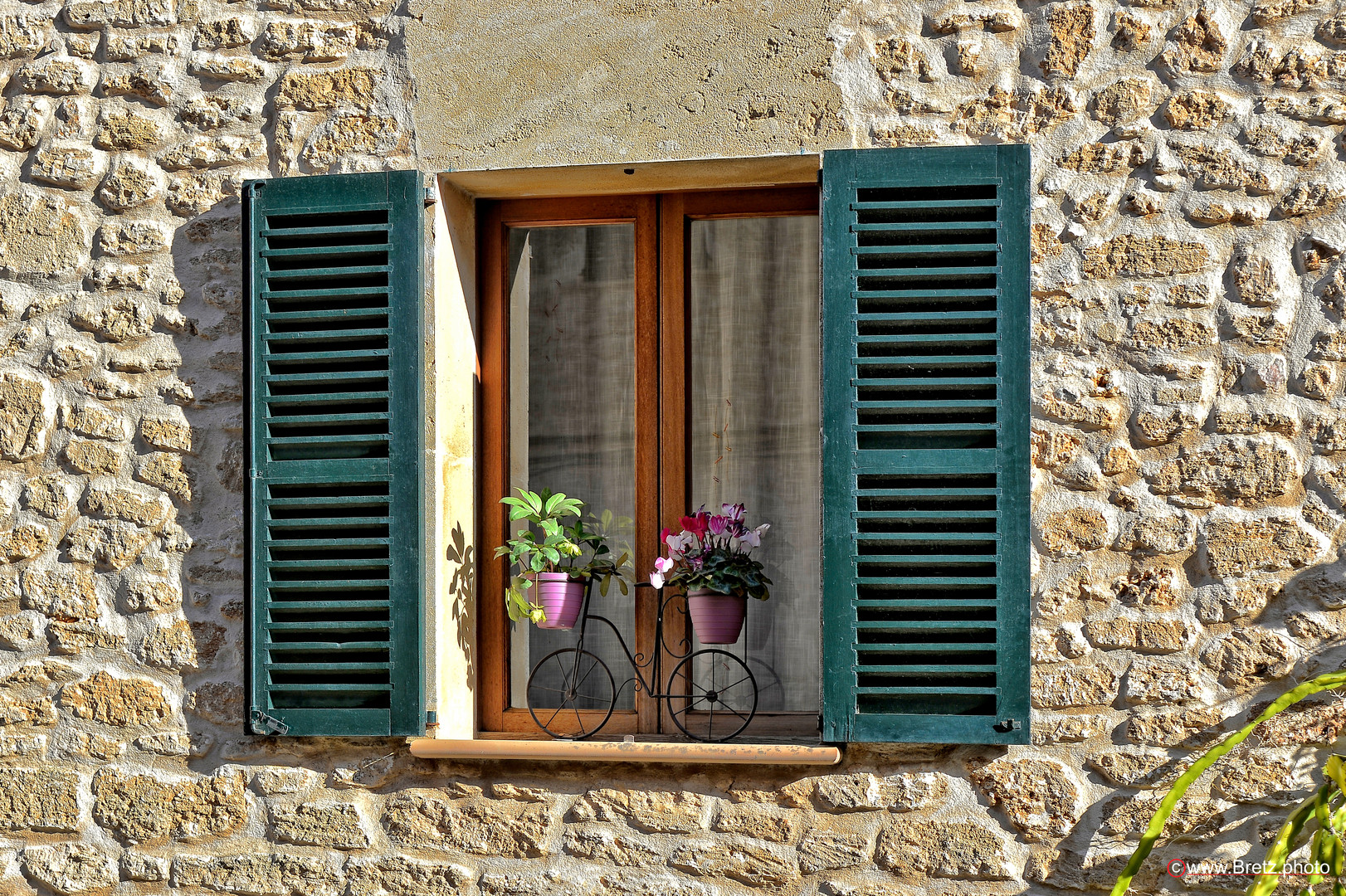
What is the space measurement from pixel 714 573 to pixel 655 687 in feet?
1.23

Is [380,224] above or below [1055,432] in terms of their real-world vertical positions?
above

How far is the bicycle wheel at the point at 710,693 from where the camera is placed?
3473mm

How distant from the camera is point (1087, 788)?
3158mm

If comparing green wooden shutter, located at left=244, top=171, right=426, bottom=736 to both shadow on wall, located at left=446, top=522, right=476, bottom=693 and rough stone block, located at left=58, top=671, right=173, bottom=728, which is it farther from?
rough stone block, located at left=58, top=671, right=173, bottom=728

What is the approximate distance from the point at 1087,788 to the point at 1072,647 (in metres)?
0.33

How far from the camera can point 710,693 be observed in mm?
3480

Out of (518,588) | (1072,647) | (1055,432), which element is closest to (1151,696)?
(1072,647)

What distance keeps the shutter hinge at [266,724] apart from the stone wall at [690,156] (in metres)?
0.09

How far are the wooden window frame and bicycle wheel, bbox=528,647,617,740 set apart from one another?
0.04 metres

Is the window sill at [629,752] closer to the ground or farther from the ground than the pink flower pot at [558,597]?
closer to the ground

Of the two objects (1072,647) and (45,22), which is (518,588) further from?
(45,22)

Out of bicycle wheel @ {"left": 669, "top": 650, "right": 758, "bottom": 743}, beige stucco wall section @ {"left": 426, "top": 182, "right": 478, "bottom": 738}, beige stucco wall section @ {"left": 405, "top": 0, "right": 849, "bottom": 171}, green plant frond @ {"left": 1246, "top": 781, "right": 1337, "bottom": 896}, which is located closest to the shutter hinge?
beige stucco wall section @ {"left": 426, "top": 182, "right": 478, "bottom": 738}

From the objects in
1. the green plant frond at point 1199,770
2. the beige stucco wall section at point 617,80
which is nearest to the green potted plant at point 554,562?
the beige stucco wall section at point 617,80

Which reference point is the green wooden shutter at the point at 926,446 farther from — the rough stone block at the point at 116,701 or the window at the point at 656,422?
the rough stone block at the point at 116,701
